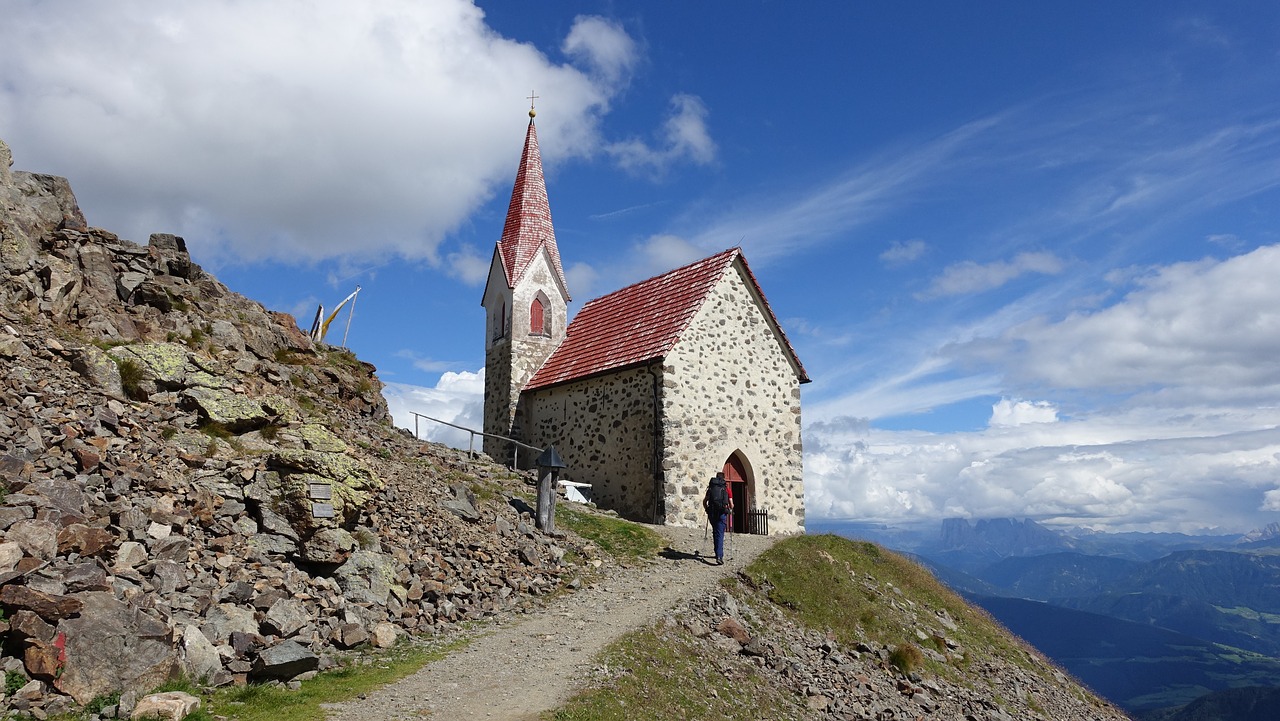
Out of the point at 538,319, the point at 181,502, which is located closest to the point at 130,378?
the point at 181,502

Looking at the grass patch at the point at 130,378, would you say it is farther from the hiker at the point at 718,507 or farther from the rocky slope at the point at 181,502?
the hiker at the point at 718,507

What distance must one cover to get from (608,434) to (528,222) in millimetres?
11899

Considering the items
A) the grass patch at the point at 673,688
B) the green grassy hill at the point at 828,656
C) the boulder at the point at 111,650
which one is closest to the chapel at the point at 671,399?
the green grassy hill at the point at 828,656

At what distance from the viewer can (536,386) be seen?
2989 centimetres

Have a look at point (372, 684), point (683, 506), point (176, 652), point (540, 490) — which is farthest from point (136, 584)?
point (683, 506)

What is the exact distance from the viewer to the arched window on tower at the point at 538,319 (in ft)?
104

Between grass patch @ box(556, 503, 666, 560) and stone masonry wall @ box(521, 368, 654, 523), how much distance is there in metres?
2.58

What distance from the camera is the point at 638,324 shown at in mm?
28000

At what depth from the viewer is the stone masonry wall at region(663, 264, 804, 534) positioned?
2430 centimetres

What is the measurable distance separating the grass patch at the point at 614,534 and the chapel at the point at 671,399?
2.11 m

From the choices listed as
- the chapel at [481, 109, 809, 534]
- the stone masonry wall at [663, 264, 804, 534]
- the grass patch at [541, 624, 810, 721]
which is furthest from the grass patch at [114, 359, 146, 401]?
the stone masonry wall at [663, 264, 804, 534]

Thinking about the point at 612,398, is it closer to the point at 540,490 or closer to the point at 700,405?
the point at 700,405

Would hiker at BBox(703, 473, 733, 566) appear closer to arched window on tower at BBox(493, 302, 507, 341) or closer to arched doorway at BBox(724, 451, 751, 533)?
arched doorway at BBox(724, 451, 751, 533)

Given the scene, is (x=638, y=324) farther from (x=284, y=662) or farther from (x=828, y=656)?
(x=284, y=662)
